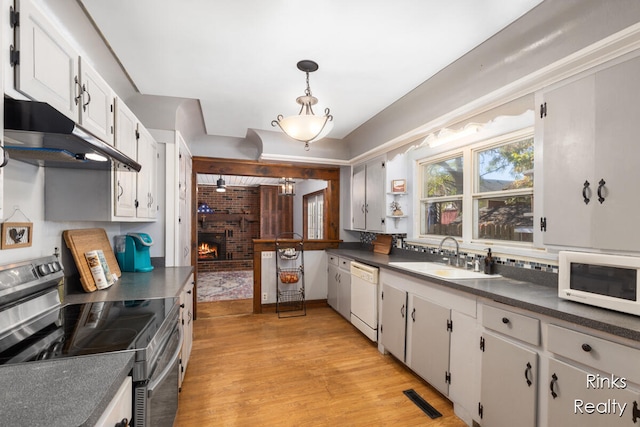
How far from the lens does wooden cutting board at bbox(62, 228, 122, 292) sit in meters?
1.96

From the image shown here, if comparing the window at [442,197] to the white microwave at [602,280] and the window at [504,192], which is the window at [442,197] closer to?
the window at [504,192]

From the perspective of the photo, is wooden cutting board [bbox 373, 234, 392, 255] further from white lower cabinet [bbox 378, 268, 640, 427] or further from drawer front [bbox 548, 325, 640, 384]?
drawer front [bbox 548, 325, 640, 384]

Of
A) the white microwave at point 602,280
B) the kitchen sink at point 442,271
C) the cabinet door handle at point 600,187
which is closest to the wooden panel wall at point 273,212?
the kitchen sink at point 442,271

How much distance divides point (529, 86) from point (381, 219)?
6.88 ft

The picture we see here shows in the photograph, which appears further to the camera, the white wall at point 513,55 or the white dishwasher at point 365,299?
the white dishwasher at point 365,299

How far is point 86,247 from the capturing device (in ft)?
6.97

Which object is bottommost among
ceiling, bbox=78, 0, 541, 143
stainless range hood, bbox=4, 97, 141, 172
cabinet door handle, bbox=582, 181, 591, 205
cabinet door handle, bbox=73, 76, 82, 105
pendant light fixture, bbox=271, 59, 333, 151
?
cabinet door handle, bbox=582, 181, 591, 205

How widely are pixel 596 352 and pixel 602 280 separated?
1.15 ft

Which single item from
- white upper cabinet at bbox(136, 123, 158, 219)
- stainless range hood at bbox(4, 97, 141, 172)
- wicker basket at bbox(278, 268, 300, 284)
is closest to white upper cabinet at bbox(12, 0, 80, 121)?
stainless range hood at bbox(4, 97, 141, 172)

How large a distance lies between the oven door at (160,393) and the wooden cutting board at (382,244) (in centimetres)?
273

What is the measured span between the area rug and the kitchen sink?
3.30 m

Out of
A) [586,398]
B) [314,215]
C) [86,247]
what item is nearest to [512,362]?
[586,398]

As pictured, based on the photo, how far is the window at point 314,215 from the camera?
22.3ft

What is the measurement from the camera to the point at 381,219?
367cm
